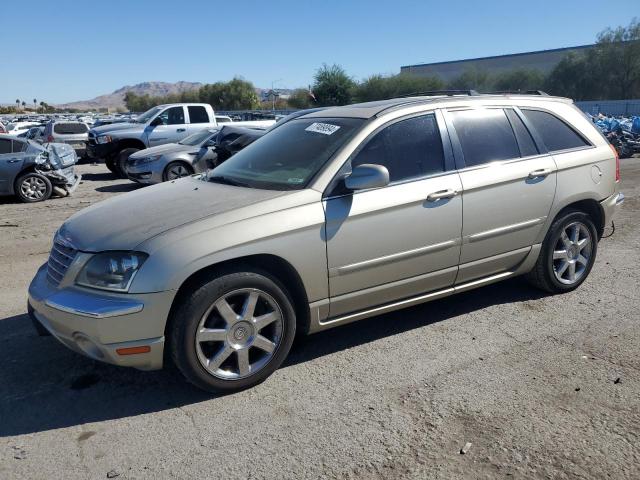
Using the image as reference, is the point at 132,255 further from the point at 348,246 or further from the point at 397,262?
the point at 397,262

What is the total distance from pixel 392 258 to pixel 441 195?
2.00 ft

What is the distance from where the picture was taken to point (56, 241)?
375 cm

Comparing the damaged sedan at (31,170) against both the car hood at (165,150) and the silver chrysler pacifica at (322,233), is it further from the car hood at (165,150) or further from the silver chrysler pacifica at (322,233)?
the silver chrysler pacifica at (322,233)

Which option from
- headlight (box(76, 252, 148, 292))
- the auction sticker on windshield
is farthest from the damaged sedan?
headlight (box(76, 252, 148, 292))

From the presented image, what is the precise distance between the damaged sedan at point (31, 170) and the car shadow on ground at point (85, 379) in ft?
24.6

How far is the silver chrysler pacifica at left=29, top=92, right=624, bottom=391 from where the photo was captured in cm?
326

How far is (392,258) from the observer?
12.8 feet

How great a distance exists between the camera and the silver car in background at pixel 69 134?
796 inches

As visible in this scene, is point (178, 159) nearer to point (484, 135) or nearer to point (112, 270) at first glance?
point (484, 135)

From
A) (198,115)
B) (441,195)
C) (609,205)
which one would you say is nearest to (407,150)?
(441,195)

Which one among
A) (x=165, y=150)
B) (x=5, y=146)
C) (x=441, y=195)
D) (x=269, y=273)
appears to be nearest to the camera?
(x=269, y=273)

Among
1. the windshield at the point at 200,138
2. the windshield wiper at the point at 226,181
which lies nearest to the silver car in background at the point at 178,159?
the windshield at the point at 200,138

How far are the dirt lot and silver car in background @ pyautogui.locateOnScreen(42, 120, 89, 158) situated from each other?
17.1 meters

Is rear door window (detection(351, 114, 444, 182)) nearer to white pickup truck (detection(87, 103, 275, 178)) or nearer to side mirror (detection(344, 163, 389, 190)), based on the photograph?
side mirror (detection(344, 163, 389, 190))
